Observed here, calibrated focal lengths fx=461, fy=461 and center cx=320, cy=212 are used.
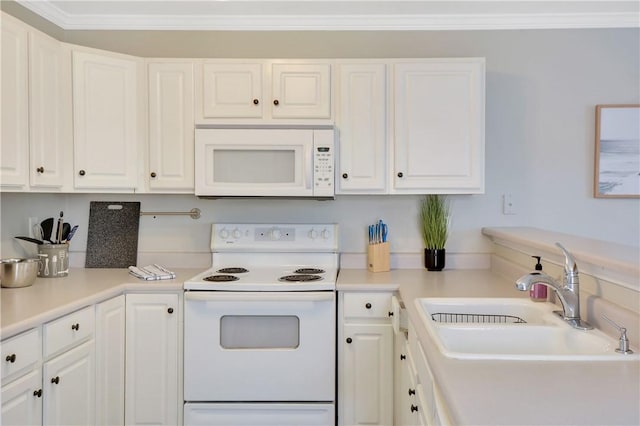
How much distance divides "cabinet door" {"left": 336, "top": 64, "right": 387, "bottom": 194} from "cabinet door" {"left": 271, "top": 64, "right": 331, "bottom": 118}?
0.28 feet

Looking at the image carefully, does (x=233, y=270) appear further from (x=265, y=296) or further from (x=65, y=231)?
(x=65, y=231)

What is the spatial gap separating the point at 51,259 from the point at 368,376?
→ 170 cm

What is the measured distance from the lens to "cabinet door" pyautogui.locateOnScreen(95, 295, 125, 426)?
2.06 m

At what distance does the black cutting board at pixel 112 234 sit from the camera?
2.74m

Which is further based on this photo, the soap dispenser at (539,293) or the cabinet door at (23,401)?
the soap dispenser at (539,293)

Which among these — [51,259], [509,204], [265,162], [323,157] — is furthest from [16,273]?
[509,204]

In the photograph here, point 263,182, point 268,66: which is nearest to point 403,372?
point 263,182

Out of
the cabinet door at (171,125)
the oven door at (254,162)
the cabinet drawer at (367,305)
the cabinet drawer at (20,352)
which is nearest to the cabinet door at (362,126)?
the oven door at (254,162)

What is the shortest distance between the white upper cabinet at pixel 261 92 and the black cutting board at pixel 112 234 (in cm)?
82

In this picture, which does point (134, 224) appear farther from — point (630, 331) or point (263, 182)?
point (630, 331)

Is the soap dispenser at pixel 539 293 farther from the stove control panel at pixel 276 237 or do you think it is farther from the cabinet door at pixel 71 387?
the cabinet door at pixel 71 387

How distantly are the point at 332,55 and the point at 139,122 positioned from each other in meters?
1.16

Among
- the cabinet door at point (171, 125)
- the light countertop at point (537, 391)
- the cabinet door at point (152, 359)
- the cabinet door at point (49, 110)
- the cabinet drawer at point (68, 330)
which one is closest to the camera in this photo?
the light countertop at point (537, 391)

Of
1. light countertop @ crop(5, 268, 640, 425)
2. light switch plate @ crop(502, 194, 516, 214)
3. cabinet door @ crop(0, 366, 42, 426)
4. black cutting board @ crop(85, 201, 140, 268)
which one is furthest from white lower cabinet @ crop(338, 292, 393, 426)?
black cutting board @ crop(85, 201, 140, 268)
